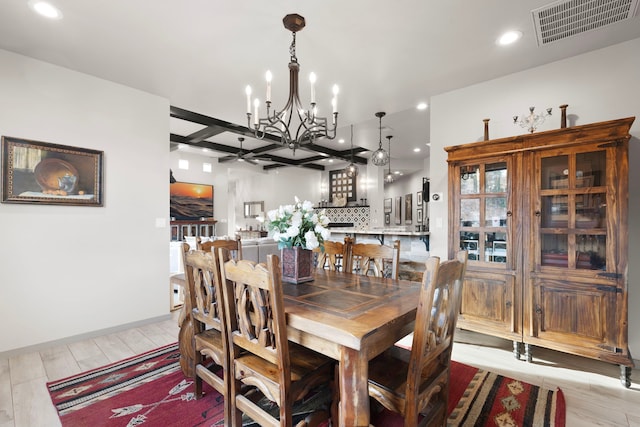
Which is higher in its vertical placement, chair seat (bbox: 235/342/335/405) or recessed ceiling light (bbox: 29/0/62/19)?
recessed ceiling light (bbox: 29/0/62/19)

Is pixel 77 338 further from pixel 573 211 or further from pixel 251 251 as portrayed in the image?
pixel 573 211

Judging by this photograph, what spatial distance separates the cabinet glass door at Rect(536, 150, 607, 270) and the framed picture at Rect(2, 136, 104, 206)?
13.9ft

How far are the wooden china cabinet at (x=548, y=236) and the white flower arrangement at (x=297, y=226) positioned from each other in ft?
5.30

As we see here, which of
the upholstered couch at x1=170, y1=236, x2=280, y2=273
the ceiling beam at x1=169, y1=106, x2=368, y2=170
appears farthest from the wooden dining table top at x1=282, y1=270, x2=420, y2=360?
the upholstered couch at x1=170, y1=236, x2=280, y2=273

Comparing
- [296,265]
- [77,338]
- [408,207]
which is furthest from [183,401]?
[408,207]

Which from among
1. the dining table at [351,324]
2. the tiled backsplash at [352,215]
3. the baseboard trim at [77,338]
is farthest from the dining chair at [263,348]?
the tiled backsplash at [352,215]

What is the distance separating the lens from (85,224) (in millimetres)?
3045

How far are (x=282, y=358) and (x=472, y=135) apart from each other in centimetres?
306

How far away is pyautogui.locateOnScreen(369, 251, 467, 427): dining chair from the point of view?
4.00ft

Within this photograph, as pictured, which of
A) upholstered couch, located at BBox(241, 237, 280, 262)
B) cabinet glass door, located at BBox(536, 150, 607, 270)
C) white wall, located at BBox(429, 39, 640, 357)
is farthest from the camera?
upholstered couch, located at BBox(241, 237, 280, 262)

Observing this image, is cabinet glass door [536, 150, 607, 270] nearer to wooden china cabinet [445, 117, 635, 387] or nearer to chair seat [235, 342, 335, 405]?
wooden china cabinet [445, 117, 635, 387]

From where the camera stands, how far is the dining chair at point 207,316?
61.9 inches

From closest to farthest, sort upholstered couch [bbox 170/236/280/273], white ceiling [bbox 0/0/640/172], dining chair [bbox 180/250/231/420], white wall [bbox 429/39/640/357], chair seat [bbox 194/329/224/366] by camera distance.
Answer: dining chair [bbox 180/250/231/420]
chair seat [bbox 194/329/224/366]
white ceiling [bbox 0/0/640/172]
white wall [bbox 429/39/640/357]
upholstered couch [bbox 170/236/280/273]

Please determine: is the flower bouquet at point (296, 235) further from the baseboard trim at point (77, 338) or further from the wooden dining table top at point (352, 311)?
the baseboard trim at point (77, 338)
